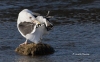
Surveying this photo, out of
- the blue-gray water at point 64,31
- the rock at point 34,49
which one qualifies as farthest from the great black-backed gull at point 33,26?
the blue-gray water at point 64,31

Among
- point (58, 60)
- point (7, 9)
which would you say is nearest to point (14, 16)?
point (7, 9)

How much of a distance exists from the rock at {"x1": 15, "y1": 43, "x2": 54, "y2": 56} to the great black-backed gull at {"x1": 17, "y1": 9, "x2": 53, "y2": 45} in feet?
0.51

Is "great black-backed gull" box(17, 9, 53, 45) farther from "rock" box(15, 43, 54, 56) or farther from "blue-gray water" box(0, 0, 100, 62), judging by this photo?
"blue-gray water" box(0, 0, 100, 62)

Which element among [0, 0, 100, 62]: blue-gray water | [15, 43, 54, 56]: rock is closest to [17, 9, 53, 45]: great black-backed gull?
[15, 43, 54, 56]: rock

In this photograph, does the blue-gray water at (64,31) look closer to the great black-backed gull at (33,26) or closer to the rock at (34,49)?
the rock at (34,49)

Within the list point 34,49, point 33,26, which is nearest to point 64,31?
point 34,49

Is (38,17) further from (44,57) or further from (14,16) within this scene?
(14,16)

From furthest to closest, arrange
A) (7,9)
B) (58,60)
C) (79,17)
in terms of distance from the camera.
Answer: (7,9)
(79,17)
(58,60)

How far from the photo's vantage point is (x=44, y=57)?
9641mm

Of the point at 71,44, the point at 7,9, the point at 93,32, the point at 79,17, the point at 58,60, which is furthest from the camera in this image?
the point at 7,9

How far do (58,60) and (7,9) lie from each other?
6097 millimetres

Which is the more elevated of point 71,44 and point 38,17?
point 38,17

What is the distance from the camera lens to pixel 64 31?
39.2 feet

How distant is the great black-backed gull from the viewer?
9352 mm
